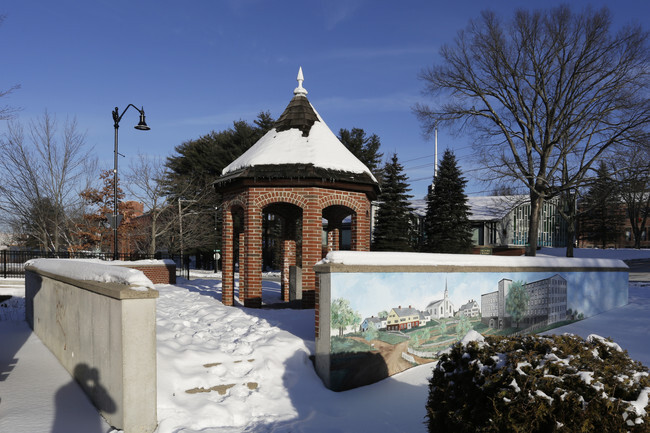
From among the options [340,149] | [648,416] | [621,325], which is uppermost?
[340,149]

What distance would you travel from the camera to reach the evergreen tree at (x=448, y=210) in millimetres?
36094

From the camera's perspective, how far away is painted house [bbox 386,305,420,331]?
305 inches

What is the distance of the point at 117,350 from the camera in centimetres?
501

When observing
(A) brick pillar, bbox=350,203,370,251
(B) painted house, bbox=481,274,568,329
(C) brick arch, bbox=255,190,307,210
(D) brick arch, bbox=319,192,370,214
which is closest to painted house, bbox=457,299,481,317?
(B) painted house, bbox=481,274,568,329

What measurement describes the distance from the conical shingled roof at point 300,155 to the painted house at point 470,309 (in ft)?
13.0

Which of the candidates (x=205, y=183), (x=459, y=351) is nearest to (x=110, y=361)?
(x=459, y=351)

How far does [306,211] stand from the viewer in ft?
35.3

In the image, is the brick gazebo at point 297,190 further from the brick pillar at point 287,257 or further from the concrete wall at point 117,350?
the concrete wall at point 117,350

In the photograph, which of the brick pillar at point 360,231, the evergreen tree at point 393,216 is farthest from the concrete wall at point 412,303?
the evergreen tree at point 393,216

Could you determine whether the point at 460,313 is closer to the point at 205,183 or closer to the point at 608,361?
the point at 608,361

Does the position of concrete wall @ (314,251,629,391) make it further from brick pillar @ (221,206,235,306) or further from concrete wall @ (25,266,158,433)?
brick pillar @ (221,206,235,306)

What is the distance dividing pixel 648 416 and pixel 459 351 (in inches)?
53.2

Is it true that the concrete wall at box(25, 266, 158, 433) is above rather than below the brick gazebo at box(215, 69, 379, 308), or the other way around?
below

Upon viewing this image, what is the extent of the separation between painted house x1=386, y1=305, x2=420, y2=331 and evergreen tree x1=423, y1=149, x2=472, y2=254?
28.5 meters
